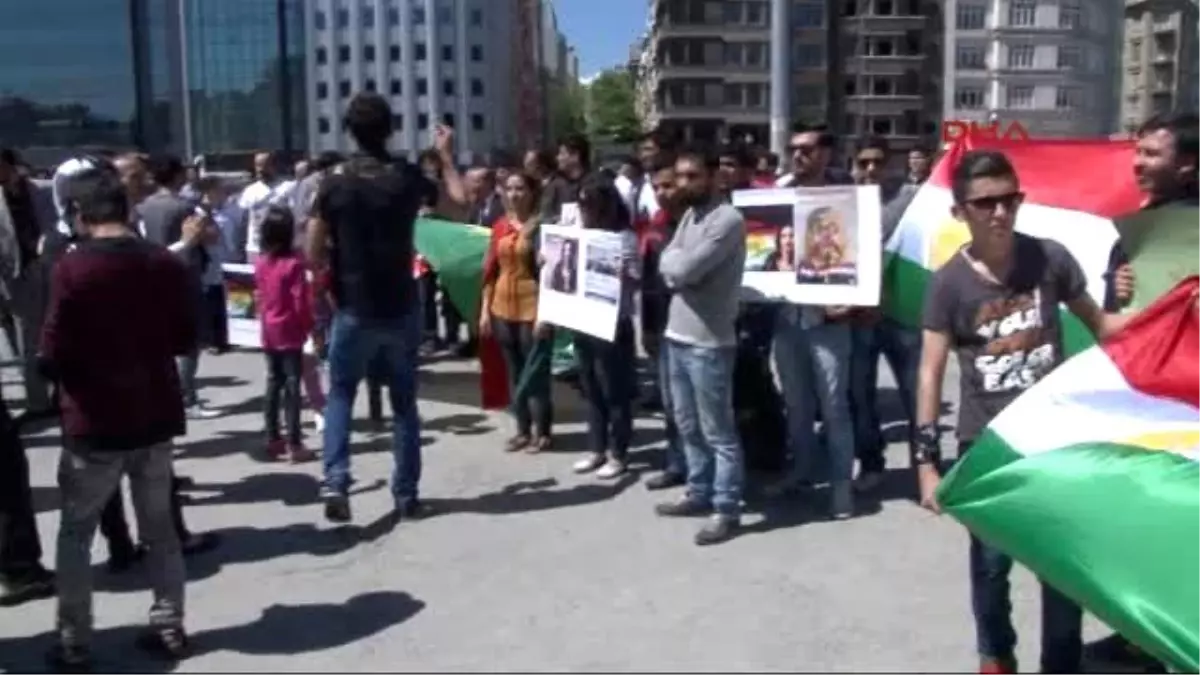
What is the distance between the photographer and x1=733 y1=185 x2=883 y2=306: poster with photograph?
6543 millimetres

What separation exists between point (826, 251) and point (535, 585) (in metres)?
2.20

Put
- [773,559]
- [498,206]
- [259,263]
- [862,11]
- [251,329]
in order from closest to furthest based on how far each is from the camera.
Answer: [773,559]
[259,263]
[251,329]
[498,206]
[862,11]

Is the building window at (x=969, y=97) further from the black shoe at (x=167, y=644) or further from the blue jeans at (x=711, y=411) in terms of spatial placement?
the black shoe at (x=167, y=644)

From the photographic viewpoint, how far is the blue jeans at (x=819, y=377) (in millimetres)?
6746

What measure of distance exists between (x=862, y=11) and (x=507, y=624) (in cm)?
8793

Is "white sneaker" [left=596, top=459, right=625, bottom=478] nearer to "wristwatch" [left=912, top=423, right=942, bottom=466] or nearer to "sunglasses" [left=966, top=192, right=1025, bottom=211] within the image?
"wristwatch" [left=912, top=423, right=942, bottom=466]

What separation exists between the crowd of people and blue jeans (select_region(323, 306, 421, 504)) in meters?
0.01

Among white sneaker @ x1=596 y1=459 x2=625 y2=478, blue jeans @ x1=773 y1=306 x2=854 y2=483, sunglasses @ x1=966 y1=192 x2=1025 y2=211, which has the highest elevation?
sunglasses @ x1=966 y1=192 x2=1025 y2=211

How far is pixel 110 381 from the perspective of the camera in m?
4.72

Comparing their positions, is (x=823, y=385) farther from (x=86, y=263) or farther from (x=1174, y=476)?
(x=86, y=263)

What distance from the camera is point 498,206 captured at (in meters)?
11.3

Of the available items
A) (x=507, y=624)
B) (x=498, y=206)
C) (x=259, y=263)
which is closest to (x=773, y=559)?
(x=507, y=624)

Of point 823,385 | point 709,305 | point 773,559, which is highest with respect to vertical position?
point 709,305

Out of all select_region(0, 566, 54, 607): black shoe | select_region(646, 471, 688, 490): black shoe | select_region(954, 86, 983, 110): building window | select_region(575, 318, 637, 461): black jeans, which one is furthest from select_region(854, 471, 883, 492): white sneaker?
select_region(954, 86, 983, 110): building window
